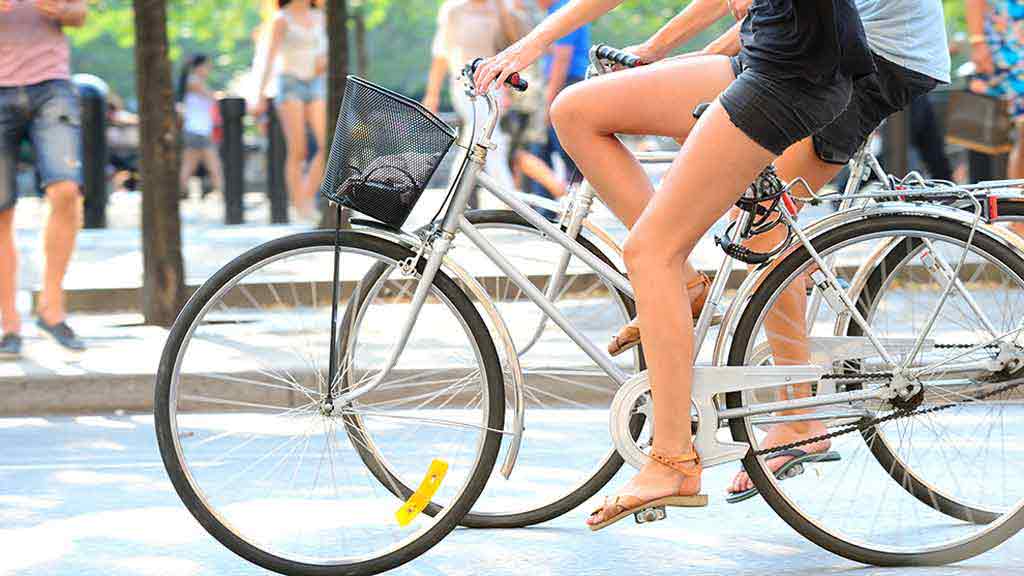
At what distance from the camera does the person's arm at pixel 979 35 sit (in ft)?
27.0

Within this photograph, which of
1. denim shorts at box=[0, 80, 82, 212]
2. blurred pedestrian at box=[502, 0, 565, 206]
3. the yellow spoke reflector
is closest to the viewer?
the yellow spoke reflector

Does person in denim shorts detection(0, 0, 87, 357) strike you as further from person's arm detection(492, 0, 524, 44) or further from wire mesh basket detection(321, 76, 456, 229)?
person's arm detection(492, 0, 524, 44)

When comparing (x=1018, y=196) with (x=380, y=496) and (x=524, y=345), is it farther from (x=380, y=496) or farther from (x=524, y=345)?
(x=380, y=496)

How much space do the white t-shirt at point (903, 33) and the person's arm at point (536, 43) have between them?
0.65m

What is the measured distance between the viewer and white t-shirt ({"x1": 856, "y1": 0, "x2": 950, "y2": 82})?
429cm

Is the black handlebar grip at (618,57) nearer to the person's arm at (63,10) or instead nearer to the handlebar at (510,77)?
the handlebar at (510,77)

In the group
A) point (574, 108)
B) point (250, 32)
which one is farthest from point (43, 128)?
point (250, 32)

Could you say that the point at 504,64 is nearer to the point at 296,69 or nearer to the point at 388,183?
the point at 388,183

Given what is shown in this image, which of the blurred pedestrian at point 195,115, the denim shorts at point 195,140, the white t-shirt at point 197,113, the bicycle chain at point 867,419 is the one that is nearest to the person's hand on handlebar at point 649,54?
the bicycle chain at point 867,419

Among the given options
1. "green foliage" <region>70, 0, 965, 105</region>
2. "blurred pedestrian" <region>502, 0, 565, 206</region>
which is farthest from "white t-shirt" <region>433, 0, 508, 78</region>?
"green foliage" <region>70, 0, 965, 105</region>

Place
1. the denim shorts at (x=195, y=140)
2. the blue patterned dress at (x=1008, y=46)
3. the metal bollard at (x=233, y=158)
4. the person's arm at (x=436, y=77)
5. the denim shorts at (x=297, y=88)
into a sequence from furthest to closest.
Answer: the denim shorts at (x=195, y=140)
the metal bollard at (x=233, y=158)
the denim shorts at (x=297, y=88)
the person's arm at (x=436, y=77)
the blue patterned dress at (x=1008, y=46)

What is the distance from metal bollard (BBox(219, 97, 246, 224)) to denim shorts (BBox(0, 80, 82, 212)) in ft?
24.3

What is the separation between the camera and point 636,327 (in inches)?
169

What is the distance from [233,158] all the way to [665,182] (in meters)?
11.3
